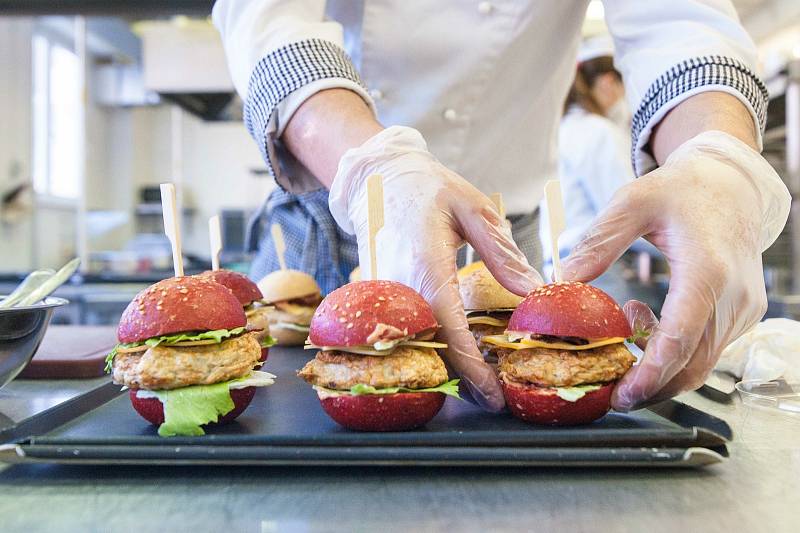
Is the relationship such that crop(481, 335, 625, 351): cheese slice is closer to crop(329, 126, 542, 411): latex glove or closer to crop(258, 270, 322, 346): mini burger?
crop(329, 126, 542, 411): latex glove

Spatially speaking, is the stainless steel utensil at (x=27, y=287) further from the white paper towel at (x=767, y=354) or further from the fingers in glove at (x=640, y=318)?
the white paper towel at (x=767, y=354)

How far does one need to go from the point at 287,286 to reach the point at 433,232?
39.2 inches

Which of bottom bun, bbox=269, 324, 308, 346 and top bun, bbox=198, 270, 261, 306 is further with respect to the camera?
bottom bun, bbox=269, 324, 308, 346

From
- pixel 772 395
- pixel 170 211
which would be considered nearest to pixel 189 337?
pixel 170 211

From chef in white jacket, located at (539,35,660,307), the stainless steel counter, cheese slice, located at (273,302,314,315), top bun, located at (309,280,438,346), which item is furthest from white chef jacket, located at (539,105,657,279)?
the stainless steel counter

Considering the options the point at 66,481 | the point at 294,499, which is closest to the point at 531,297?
the point at 294,499

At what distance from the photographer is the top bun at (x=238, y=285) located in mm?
1689

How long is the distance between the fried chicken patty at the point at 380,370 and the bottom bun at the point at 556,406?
14 centimetres

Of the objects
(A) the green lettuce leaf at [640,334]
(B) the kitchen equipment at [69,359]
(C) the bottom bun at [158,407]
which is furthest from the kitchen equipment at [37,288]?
(A) the green lettuce leaf at [640,334]

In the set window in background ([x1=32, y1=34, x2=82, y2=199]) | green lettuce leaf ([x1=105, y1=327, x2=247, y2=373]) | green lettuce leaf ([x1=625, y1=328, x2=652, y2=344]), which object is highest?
window in background ([x1=32, y1=34, x2=82, y2=199])

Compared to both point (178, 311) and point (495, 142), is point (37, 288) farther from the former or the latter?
point (495, 142)

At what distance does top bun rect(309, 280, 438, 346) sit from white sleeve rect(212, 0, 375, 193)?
60 cm

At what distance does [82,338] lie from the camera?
187cm

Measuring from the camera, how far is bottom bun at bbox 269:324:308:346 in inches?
83.6
